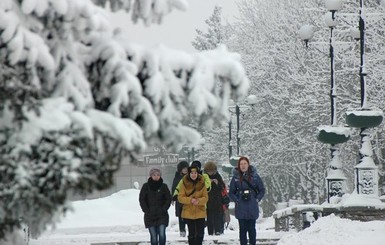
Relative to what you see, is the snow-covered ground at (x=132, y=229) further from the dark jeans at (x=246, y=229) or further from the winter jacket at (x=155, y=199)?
the winter jacket at (x=155, y=199)

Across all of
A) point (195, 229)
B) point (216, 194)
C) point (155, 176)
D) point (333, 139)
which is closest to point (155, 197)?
point (155, 176)

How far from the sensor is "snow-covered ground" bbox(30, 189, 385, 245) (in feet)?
53.7

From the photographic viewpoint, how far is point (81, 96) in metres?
5.18

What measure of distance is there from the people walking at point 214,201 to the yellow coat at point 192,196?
462 cm

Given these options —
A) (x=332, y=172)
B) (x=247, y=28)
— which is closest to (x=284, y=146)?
(x=247, y=28)

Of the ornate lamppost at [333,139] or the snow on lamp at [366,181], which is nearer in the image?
the snow on lamp at [366,181]

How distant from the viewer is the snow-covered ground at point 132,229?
53.7 feet

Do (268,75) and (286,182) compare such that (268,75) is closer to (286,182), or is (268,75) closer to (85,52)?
(286,182)

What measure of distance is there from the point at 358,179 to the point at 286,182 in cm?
3245

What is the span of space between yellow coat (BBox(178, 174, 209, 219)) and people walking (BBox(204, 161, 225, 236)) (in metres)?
4.62

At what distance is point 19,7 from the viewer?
523 cm

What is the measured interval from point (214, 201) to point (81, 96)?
16.9 m

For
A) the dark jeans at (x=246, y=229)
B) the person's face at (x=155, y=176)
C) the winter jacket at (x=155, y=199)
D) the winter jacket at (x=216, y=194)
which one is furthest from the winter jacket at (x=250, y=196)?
the winter jacket at (x=216, y=194)

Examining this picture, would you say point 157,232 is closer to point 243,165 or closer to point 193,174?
point 193,174
